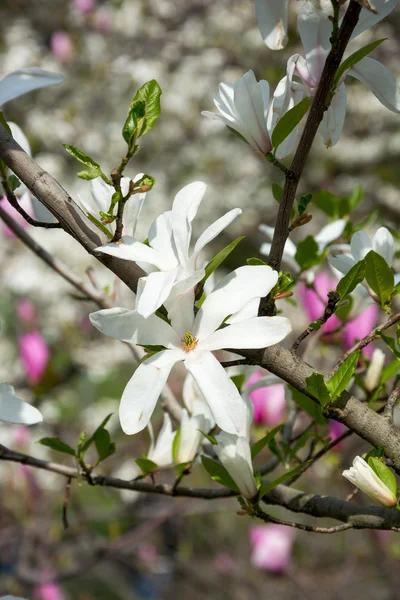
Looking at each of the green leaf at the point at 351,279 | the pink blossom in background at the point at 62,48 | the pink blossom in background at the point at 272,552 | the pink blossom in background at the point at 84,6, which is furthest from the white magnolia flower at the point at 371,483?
the pink blossom in background at the point at 84,6

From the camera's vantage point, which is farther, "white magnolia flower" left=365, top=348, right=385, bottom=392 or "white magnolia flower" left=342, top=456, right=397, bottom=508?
"white magnolia flower" left=365, top=348, right=385, bottom=392

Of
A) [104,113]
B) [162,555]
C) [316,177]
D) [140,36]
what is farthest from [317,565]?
[140,36]

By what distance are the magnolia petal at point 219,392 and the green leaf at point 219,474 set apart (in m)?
0.14

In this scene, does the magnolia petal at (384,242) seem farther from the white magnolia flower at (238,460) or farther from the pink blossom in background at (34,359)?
the pink blossom in background at (34,359)

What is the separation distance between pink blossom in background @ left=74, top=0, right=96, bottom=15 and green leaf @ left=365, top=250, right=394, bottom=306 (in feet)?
9.64

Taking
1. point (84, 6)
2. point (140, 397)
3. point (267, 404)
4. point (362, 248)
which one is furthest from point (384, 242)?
point (84, 6)

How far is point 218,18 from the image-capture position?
9.49 feet

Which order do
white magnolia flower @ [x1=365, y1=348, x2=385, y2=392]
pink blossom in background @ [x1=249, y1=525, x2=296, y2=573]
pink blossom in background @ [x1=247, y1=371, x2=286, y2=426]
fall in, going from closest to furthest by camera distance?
white magnolia flower @ [x1=365, y1=348, x2=385, y2=392] < pink blossom in background @ [x1=247, y1=371, x2=286, y2=426] < pink blossom in background @ [x1=249, y1=525, x2=296, y2=573]

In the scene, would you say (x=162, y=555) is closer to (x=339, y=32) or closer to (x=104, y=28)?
(x=339, y=32)

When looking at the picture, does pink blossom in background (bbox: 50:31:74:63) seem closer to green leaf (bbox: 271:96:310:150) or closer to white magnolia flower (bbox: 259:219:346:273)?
white magnolia flower (bbox: 259:219:346:273)

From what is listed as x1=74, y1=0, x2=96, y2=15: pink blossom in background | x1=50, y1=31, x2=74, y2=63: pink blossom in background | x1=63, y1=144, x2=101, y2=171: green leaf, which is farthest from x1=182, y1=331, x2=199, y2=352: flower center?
x1=74, y1=0, x2=96, y2=15: pink blossom in background

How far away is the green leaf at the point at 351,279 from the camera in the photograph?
0.39 metres

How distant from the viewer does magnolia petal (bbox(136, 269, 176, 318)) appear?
0.32 meters

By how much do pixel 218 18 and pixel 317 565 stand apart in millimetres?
2335
